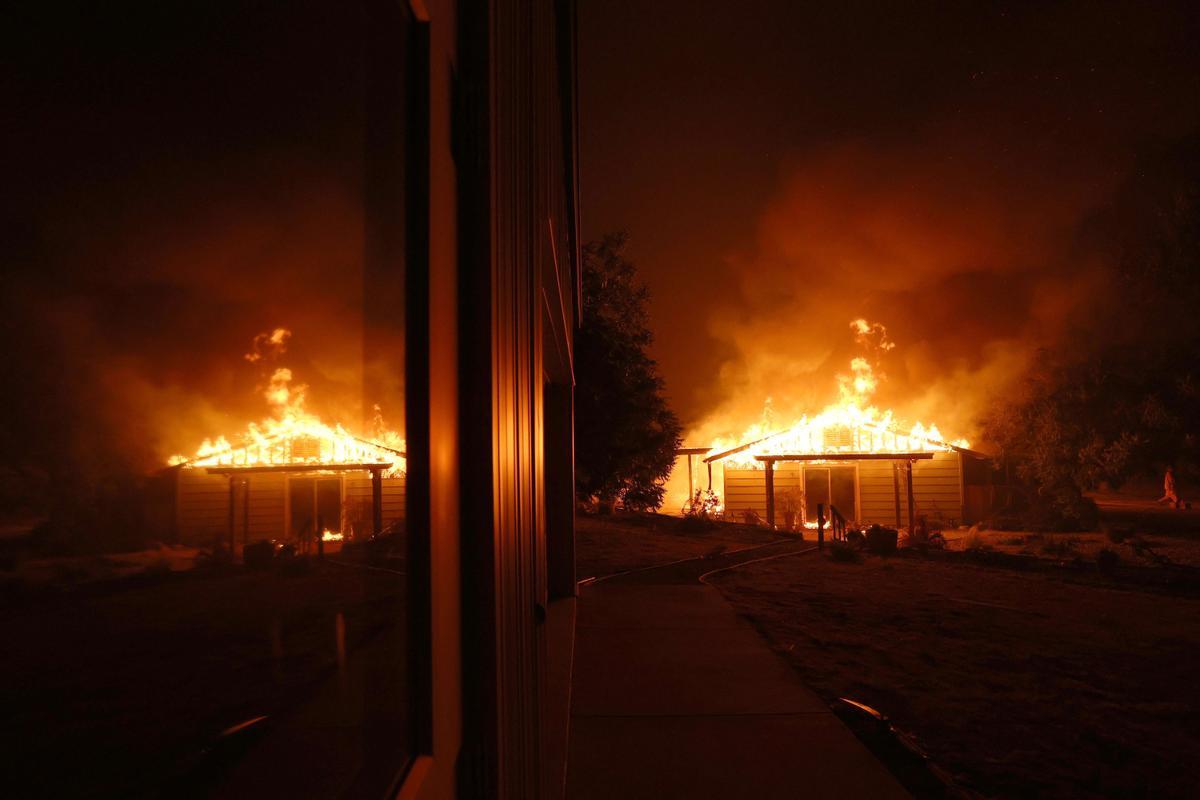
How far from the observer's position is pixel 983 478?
2045 cm

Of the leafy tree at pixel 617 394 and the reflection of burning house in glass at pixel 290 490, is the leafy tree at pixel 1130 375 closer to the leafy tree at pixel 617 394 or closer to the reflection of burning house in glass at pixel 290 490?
the leafy tree at pixel 617 394

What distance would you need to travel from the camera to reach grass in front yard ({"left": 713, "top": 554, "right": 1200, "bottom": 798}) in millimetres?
3973

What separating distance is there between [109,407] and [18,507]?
100mm

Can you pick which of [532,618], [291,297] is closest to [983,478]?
[532,618]

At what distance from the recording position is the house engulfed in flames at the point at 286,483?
1.75 ft

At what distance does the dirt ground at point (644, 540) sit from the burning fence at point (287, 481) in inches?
358

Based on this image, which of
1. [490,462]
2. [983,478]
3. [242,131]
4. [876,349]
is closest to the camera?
[242,131]

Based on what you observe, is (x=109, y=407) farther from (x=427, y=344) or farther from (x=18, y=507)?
(x=427, y=344)

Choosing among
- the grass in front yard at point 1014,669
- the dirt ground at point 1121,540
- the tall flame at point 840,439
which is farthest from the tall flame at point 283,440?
the tall flame at point 840,439

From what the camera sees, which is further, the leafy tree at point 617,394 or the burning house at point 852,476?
the burning house at point 852,476

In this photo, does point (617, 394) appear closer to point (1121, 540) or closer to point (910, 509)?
point (910, 509)

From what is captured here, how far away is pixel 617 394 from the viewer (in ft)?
46.5

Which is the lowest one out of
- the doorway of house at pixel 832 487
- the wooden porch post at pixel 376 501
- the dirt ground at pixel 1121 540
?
the dirt ground at pixel 1121 540

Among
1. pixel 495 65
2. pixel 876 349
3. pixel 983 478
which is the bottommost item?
pixel 983 478
